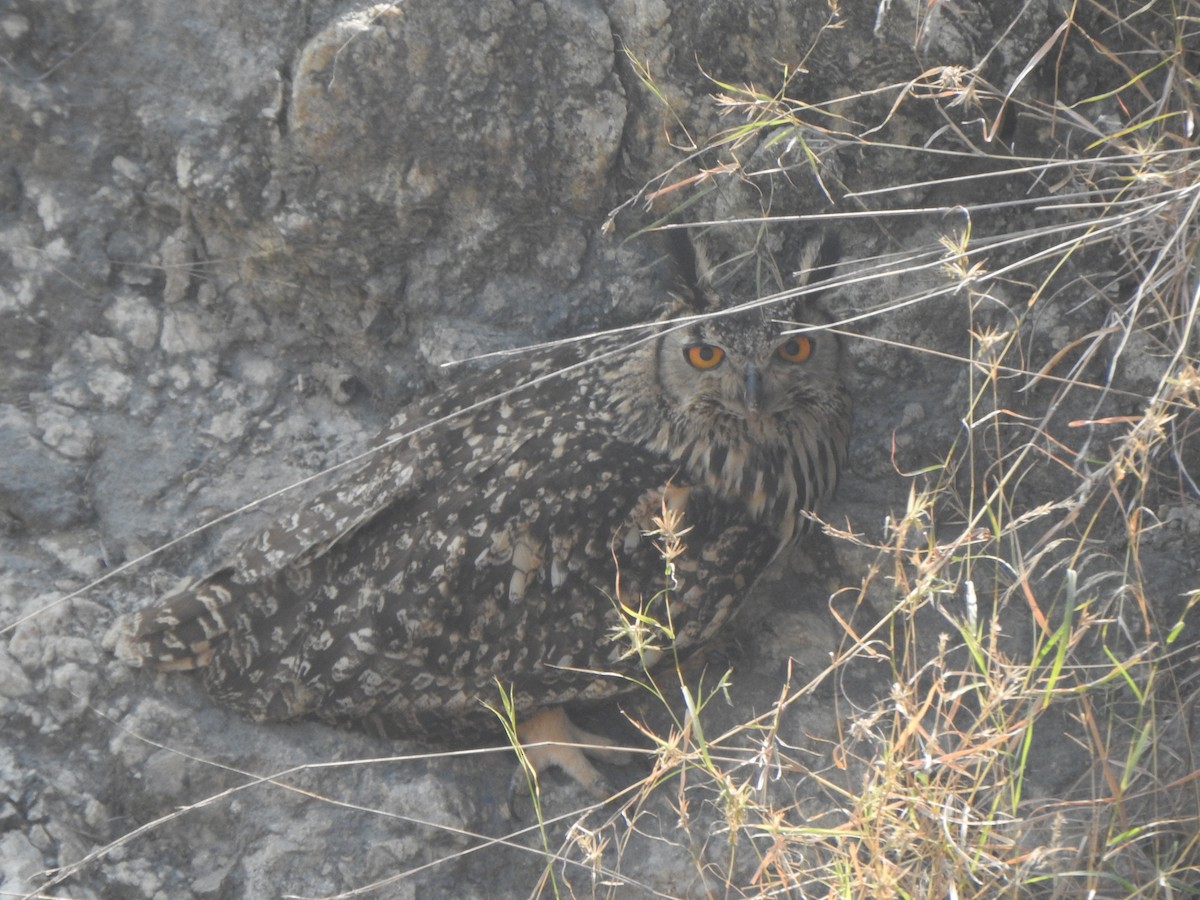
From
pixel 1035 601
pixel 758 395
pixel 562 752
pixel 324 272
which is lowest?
pixel 562 752

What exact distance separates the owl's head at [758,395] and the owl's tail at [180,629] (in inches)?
45.1

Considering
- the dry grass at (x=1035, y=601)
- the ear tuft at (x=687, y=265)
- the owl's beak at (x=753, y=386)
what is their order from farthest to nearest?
the ear tuft at (x=687, y=265), the owl's beak at (x=753, y=386), the dry grass at (x=1035, y=601)

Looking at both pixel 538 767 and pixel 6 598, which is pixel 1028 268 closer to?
pixel 538 767

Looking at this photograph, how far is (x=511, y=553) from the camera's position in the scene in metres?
2.76

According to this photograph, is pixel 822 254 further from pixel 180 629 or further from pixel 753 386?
pixel 180 629

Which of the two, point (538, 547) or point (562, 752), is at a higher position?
point (538, 547)

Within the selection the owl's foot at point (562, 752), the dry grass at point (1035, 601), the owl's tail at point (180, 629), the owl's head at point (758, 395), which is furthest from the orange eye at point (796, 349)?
the owl's tail at point (180, 629)

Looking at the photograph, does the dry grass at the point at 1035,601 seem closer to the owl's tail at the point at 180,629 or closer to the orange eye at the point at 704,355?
the orange eye at the point at 704,355

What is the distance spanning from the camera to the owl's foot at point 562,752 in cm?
289

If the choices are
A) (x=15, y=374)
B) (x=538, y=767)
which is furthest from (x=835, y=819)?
(x=15, y=374)

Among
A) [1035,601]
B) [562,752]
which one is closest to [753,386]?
[1035,601]

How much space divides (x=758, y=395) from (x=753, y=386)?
0.9 inches

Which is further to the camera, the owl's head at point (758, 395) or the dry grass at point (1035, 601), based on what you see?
the owl's head at point (758, 395)

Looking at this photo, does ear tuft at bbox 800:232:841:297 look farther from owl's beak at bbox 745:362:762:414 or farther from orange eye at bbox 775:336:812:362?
owl's beak at bbox 745:362:762:414
